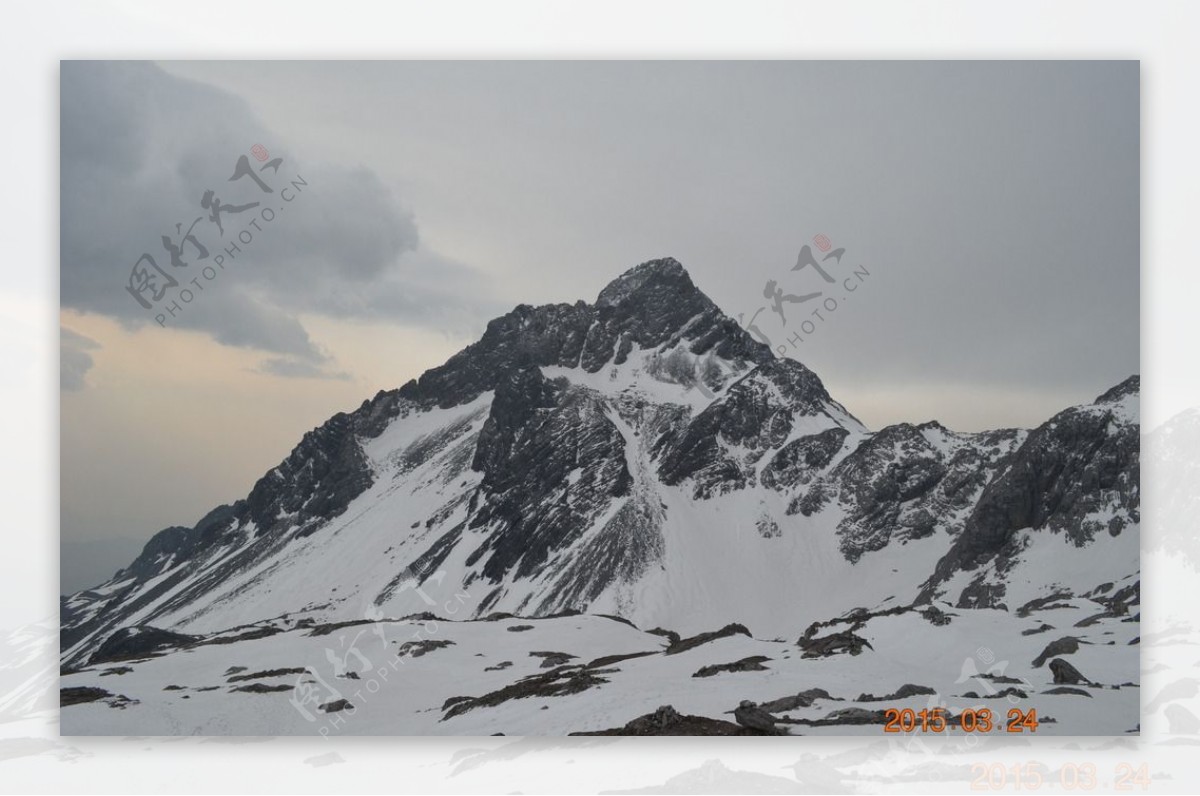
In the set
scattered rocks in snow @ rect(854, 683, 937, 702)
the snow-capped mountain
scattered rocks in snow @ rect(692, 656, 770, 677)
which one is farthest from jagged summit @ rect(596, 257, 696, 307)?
scattered rocks in snow @ rect(854, 683, 937, 702)

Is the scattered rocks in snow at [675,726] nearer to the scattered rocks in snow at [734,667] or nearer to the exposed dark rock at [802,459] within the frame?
the scattered rocks in snow at [734,667]

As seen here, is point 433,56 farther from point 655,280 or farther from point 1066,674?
point 655,280

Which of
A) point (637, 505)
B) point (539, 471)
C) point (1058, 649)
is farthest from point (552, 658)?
point (539, 471)

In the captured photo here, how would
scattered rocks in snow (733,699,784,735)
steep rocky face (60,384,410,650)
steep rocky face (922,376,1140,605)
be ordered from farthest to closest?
steep rocky face (60,384,410,650), steep rocky face (922,376,1140,605), scattered rocks in snow (733,699,784,735)

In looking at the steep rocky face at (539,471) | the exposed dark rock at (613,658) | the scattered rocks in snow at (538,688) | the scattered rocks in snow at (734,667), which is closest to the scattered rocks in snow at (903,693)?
the scattered rocks in snow at (734,667)

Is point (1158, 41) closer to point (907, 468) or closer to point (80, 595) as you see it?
point (80, 595)
